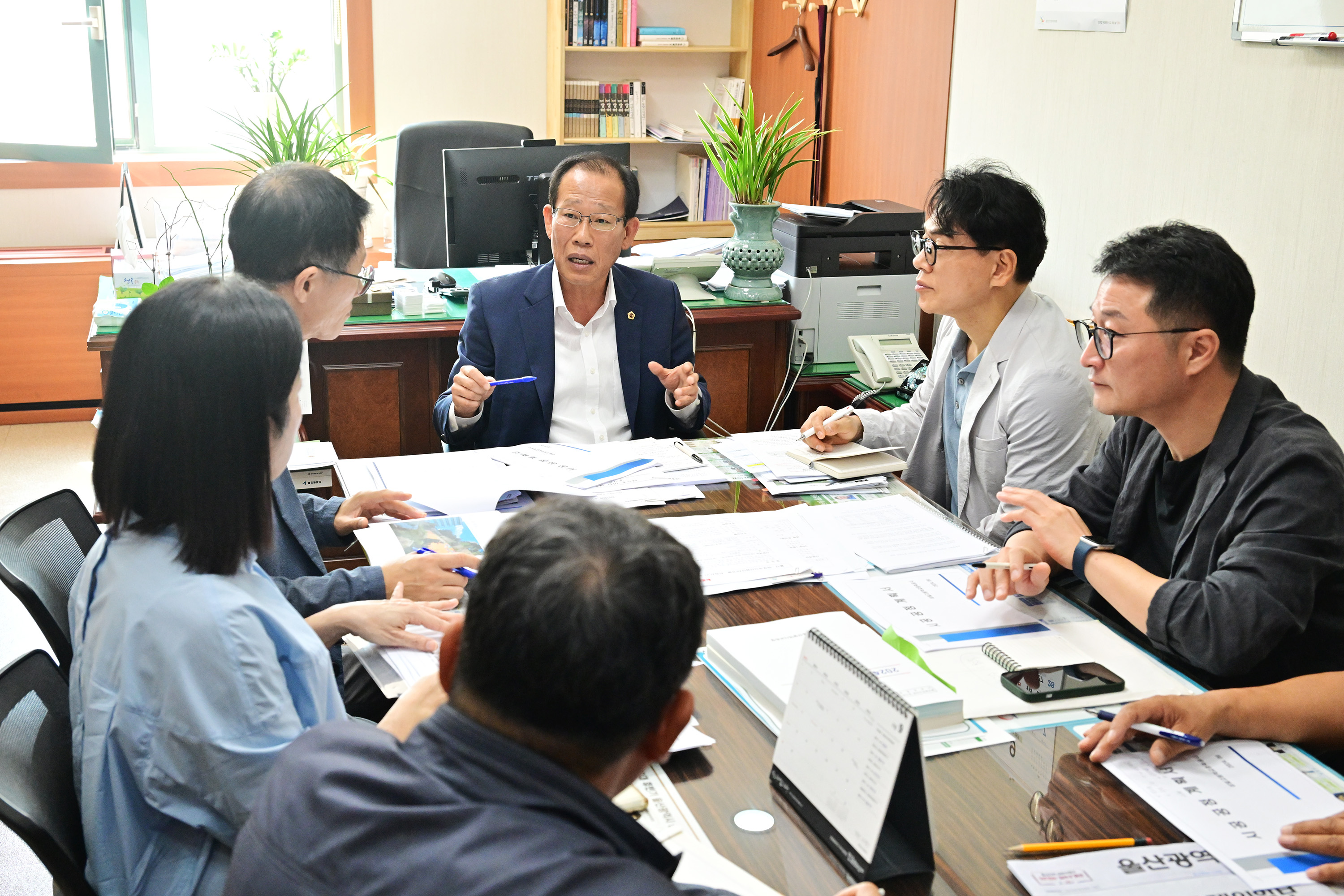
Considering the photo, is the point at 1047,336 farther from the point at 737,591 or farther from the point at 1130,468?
the point at 737,591

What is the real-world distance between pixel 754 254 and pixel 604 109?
88.9 inches

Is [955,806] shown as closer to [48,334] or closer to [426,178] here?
[426,178]

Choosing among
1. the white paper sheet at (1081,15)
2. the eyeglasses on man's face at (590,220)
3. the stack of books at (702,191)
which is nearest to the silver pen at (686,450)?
the eyeglasses on man's face at (590,220)

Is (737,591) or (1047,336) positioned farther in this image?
(1047,336)

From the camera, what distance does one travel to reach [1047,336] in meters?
2.36

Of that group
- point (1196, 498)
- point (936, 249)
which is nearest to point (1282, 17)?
point (936, 249)

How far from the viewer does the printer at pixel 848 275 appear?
365cm

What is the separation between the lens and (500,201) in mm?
3555

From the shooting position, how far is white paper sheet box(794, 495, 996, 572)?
1907 mm

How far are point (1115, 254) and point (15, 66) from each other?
4.68 meters

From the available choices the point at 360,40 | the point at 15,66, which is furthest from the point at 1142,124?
the point at 15,66

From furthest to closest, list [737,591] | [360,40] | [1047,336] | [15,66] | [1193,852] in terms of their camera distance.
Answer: [360,40] < [15,66] < [1047,336] < [737,591] < [1193,852]

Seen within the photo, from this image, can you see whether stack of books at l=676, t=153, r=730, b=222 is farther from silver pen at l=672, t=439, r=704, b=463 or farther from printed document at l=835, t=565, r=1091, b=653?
printed document at l=835, t=565, r=1091, b=653

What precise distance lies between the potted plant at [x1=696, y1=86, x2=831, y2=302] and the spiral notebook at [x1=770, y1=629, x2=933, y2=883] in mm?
2459
